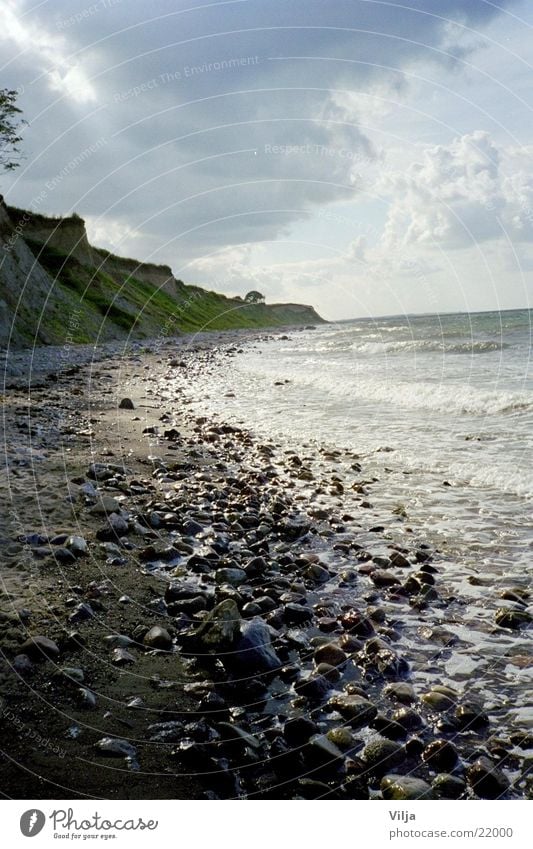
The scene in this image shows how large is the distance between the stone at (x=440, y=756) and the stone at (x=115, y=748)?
1.85 metres

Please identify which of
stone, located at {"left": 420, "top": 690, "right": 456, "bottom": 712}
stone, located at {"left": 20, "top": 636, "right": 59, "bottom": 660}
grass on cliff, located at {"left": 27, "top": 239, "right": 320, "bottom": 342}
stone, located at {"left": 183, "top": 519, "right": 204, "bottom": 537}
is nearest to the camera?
stone, located at {"left": 420, "top": 690, "right": 456, "bottom": 712}

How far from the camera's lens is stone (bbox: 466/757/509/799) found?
3.47 meters

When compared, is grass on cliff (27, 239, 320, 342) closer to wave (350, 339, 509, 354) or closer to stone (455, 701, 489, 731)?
wave (350, 339, 509, 354)

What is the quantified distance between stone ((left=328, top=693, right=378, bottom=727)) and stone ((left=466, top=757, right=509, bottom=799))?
741 mm

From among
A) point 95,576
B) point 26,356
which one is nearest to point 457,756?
point 95,576

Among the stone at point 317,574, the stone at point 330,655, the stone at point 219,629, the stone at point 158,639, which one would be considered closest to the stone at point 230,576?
the stone at point 317,574

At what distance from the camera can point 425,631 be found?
5254 mm

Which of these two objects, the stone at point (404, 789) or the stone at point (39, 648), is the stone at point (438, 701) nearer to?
the stone at point (404, 789)

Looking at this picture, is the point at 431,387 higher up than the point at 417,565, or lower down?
higher up

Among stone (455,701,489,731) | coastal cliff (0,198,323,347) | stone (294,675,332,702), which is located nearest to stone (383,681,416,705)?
stone (455,701,489,731)

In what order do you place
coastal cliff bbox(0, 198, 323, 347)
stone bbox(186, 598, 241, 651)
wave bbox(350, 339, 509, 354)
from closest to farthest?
stone bbox(186, 598, 241, 651) → wave bbox(350, 339, 509, 354) → coastal cliff bbox(0, 198, 323, 347)

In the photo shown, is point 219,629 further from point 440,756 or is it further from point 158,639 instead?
point 440,756
